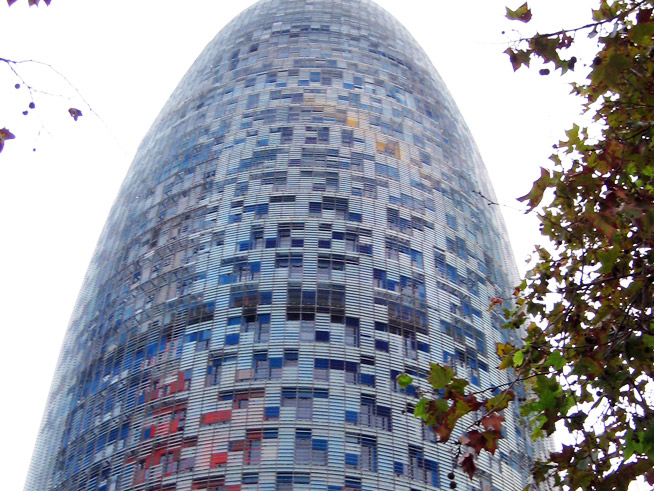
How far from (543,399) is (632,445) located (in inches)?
45.9

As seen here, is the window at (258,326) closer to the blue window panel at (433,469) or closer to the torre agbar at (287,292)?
the torre agbar at (287,292)

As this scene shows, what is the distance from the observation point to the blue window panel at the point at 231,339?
59844 millimetres

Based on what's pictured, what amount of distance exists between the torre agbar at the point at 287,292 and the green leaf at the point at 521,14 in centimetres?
4383

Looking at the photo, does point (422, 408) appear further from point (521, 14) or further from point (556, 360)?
point (521, 14)

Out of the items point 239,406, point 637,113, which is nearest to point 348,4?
point 239,406

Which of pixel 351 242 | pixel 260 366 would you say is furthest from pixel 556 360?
pixel 351 242

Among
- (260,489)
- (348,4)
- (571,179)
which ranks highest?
(348,4)

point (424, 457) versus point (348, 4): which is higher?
point (348, 4)

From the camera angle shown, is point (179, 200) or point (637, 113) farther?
point (179, 200)

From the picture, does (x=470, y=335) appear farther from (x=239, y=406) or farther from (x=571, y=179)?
(x=571, y=179)

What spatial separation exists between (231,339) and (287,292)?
531 centimetres

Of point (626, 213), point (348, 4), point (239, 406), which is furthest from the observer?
point (348, 4)

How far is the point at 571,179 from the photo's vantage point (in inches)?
475

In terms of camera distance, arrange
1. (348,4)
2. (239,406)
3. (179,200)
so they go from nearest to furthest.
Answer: (239,406)
(179,200)
(348,4)
